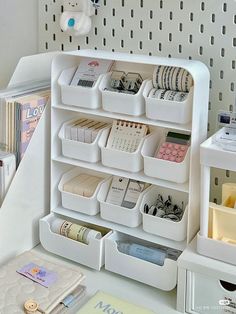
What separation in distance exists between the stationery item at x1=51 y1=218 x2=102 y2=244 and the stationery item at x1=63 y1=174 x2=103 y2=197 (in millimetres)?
82

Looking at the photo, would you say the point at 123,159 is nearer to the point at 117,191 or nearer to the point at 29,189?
the point at 117,191

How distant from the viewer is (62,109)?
1.28m

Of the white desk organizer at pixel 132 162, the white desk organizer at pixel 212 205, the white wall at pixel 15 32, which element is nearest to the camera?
the white desk organizer at pixel 212 205

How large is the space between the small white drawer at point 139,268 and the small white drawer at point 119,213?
4 cm

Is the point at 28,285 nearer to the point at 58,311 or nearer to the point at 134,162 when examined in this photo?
Answer: the point at 58,311

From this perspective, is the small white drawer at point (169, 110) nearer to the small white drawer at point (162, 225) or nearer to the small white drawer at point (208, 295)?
the small white drawer at point (162, 225)

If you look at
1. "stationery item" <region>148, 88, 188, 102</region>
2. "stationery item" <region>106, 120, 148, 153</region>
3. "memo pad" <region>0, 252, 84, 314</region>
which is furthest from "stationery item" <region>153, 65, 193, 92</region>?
"memo pad" <region>0, 252, 84, 314</region>

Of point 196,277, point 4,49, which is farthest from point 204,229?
point 4,49

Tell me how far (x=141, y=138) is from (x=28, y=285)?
0.42m

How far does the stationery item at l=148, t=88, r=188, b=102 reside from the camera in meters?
1.10

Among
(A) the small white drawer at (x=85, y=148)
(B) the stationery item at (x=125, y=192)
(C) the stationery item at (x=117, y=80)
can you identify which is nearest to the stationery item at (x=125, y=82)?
(C) the stationery item at (x=117, y=80)

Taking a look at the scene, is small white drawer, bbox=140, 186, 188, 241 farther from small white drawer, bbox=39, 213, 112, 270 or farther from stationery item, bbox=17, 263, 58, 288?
stationery item, bbox=17, 263, 58, 288

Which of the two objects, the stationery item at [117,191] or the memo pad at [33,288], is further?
the stationery item at [117,191]

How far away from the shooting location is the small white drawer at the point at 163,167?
1.11 meters
